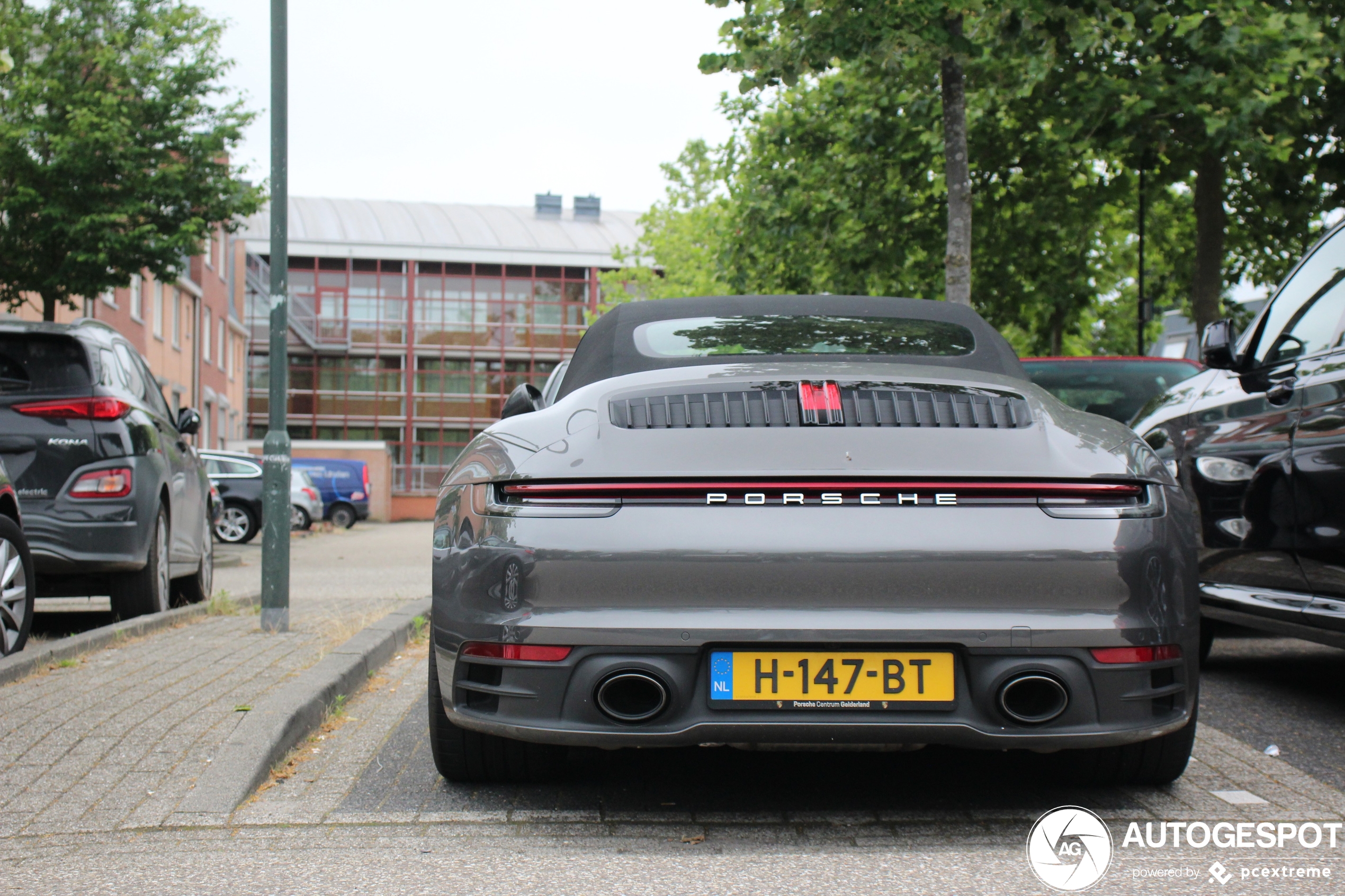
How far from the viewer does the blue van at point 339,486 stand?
3716 centimetres

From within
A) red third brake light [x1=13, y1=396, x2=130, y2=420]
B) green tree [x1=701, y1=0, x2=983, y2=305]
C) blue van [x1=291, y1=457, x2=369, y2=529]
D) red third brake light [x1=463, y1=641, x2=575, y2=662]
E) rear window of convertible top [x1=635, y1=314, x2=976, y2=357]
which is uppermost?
green tree [x1=701, y1=0, x2=983, y2=305]

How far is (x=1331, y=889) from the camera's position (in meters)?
3.08

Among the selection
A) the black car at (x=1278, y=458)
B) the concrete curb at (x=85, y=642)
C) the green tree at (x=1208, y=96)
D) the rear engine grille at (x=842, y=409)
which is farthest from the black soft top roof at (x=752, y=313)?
the green tree at (x=1208, y=96)

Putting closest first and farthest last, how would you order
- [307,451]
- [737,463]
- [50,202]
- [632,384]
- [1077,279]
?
[737,463] < [632,384] < [50,202] < [1077,279] < [307,451]

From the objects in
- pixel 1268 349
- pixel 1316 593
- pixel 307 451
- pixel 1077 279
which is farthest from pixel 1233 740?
pixel 307 451

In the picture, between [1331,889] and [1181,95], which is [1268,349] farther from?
[1181,95]

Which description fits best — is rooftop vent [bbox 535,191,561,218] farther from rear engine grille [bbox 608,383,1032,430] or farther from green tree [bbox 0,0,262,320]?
rear engine grille [bbox 608,383,1032,430]

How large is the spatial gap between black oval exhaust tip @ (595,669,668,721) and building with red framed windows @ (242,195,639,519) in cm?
5504

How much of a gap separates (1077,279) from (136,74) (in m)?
12.8

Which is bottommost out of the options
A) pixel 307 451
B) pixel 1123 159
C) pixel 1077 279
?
pixel 307 451

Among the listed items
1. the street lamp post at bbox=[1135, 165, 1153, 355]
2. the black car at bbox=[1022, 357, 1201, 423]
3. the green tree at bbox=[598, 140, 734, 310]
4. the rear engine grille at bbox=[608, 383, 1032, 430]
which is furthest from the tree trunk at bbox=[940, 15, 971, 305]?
the green tree at bbox=[598, 140, 734, 310]

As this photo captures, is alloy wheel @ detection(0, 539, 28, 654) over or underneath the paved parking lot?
over

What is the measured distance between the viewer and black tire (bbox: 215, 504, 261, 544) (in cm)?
2539

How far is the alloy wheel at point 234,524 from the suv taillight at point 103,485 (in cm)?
1843
